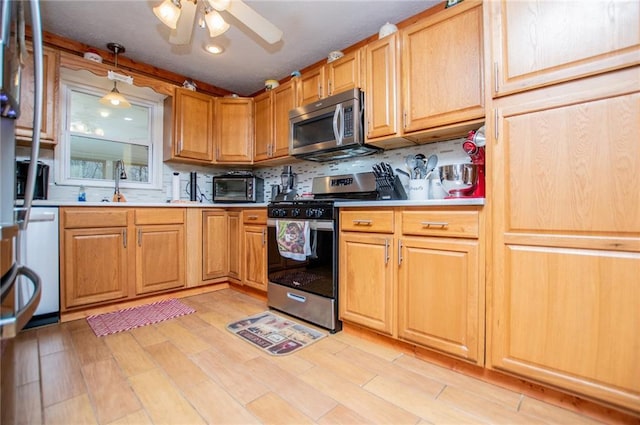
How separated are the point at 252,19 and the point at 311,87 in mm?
980

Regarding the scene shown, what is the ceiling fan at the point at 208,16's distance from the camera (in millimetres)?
1620

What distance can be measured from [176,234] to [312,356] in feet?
6.09

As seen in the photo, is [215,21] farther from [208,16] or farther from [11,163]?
[11,163]

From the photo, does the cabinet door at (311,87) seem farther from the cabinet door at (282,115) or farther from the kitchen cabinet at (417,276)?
the kitchen cabinet at (417,276)

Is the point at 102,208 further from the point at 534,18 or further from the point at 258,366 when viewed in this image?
the point at 534,18

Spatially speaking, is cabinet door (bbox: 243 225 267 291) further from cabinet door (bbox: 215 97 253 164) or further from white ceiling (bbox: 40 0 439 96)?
white ceiling (bbox: 40 0 439 96)

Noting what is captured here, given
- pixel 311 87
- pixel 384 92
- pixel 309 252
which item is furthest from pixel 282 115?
pixel 309 252

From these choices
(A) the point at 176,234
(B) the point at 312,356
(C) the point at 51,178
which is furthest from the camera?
(A) the point at 176,234

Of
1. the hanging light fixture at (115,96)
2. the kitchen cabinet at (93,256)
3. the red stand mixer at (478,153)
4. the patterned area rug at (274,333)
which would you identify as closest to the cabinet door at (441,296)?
the red stand mixer at (478,153)

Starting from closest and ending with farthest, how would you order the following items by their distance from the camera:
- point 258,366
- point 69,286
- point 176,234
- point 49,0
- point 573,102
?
point 573,102, point 258,366, point 49,0, point 69,286, point 176,234

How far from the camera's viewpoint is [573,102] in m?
1.28

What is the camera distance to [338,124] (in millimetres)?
2377

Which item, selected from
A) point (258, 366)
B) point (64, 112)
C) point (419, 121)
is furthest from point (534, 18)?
point (64, 112)

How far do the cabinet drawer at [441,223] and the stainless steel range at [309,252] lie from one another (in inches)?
21.0
